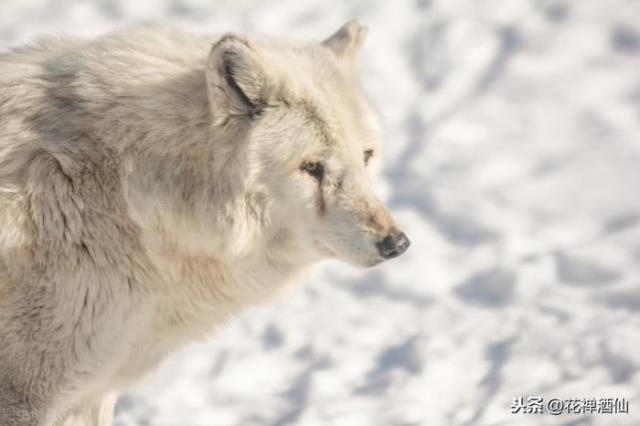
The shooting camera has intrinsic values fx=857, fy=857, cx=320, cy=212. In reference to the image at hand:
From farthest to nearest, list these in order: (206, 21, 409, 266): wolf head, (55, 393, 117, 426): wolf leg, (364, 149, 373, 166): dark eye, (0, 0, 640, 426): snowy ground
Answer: (0, 0, 640, 426): snowy ground < (55, 393, 117, 426): wolf leg < (364, 149, 373, 166): dark eye < (206, 21, 409, 266): wolf head

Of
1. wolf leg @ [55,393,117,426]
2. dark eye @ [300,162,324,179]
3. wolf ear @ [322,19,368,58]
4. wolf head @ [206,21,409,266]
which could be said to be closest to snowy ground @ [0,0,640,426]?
wolf leg @ [55,393,117,426]

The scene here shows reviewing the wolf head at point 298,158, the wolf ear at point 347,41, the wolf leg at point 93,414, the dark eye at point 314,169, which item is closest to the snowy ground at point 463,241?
the wolf leg at point 93,414

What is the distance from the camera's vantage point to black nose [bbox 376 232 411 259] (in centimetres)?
376

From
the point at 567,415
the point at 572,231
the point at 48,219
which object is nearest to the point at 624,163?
the point at 572,231

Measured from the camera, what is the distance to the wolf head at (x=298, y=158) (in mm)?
3775

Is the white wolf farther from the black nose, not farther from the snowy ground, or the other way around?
the snowy ground

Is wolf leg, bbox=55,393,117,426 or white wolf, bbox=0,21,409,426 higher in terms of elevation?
white wolf, bbox=0,21,409,426

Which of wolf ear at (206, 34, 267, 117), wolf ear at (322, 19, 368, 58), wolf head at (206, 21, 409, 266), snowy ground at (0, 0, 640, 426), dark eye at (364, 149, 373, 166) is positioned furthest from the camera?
snowy ground at (0, 0, 640, 426)

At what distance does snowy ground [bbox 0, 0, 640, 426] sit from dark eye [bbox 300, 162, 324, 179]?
97 centimetres

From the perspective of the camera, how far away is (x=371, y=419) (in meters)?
5.65

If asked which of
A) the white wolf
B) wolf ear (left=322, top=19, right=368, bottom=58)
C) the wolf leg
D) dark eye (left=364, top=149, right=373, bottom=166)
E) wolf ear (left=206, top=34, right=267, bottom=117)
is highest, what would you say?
wolf ear (left=322, top=19, right=368, bottom=58)

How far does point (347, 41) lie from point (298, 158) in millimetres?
1039

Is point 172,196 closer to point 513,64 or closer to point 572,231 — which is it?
point 572,231

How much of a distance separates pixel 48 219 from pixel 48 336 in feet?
1.68
